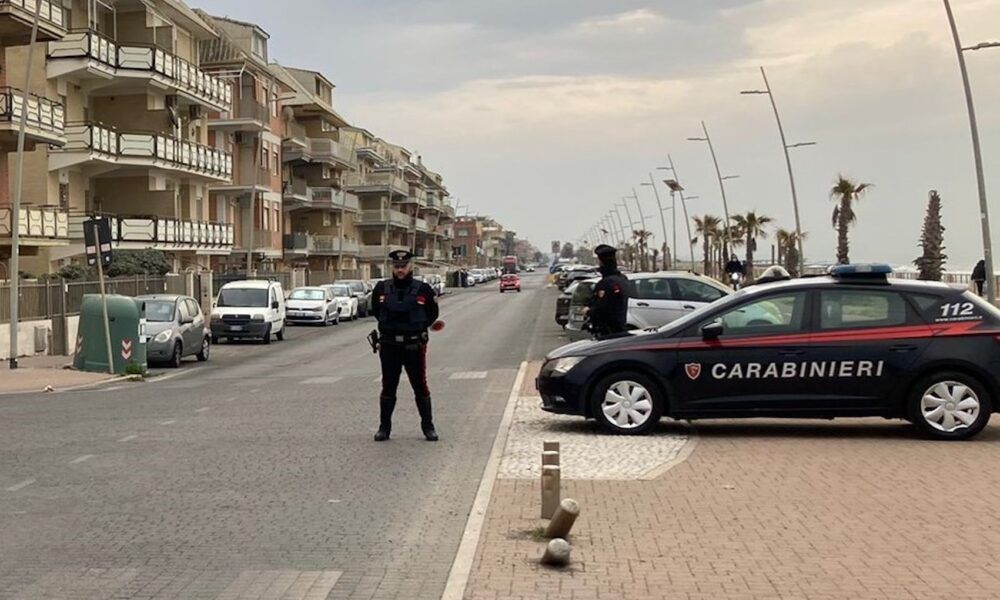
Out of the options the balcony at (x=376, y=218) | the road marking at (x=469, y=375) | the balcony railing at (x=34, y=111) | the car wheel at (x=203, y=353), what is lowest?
the car wheel at (x=203, y=353)

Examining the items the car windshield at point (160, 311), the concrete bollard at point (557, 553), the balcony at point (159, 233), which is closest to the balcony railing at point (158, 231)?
the balcony at point (159, 233)

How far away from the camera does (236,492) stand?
8.62m

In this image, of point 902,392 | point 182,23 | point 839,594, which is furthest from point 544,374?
point 182,23

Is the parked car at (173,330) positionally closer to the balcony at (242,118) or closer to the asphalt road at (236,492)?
the asphalt road at (236,492)

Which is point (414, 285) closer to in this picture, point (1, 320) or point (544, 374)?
point (544, 374)

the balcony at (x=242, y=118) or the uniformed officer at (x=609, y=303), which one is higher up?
the balcony at (x=242, y=118)

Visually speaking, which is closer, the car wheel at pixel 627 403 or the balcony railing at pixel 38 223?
the car wheel at pixel 627 403

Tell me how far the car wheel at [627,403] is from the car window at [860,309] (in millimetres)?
1835

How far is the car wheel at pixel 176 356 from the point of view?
25219 mm

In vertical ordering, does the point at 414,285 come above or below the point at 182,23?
below

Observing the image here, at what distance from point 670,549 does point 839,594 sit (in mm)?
1195

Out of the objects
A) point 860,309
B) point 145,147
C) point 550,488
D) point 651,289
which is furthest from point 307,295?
point 550,488

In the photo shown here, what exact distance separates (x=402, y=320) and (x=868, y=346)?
14.8ft

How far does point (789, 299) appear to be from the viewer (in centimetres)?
1115
